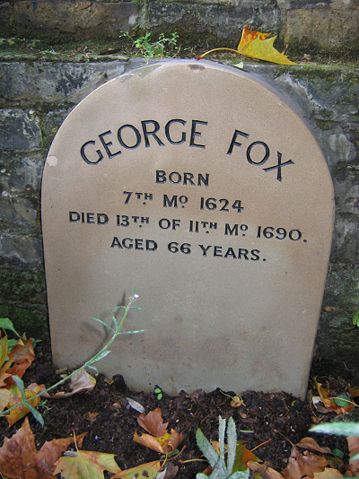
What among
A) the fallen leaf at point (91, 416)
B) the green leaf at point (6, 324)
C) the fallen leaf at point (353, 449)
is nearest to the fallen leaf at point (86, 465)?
the fallen leaf at point (91, 416)

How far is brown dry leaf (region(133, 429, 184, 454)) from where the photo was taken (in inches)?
59.2

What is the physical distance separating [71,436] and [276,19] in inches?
50.8

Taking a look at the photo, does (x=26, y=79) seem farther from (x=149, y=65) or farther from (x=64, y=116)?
(x=149, y=65)

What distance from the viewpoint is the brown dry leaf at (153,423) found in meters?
1.56

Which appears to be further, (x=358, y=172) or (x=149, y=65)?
(x=358, y=172)

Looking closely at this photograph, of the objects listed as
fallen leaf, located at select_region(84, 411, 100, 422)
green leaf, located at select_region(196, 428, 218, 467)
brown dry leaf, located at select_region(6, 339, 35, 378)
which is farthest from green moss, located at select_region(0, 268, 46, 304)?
green leaf, located at select_region(196, 428, 218, 467)

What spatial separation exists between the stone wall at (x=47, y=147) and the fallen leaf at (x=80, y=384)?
0.24 m

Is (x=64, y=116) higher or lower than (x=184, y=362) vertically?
higher

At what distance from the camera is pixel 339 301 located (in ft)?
5.41

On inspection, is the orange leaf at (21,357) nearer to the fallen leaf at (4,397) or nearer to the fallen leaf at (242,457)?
the fallen leaf at (4,397)

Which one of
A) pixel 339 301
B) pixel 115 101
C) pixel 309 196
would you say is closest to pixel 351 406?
pixel 339 301

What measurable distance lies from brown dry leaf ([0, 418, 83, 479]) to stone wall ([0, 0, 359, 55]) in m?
1.11

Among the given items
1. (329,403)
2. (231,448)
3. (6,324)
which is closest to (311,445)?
(329,403)

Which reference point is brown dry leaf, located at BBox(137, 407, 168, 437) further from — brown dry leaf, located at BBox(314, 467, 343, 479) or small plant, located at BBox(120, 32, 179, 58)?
small plant, located at BBox(120, 32, 179, 58)
